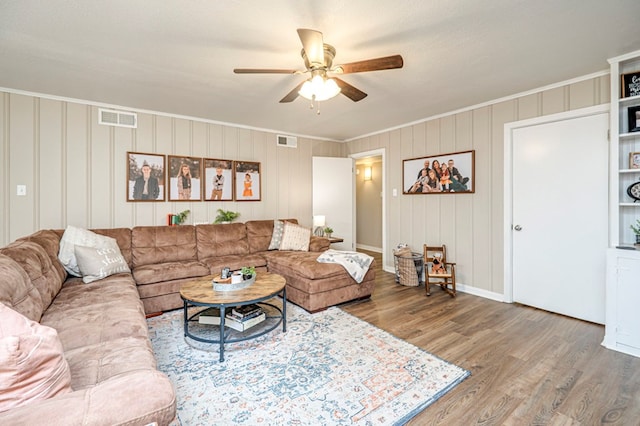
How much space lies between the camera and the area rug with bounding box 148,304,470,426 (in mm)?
1660

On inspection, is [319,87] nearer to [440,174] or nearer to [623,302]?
[440,174]

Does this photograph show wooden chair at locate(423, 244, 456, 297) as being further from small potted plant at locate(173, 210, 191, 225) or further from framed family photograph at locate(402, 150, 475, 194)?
small potted plant at locate(173, 210, 191, 225)

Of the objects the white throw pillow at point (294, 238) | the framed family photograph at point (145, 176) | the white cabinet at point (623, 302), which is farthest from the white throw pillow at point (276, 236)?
the white cabinet at point (623, 302)

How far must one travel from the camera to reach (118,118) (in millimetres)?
3725

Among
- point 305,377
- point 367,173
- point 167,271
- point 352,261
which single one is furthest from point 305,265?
point 367,173

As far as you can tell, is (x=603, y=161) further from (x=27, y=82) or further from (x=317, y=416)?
(x=27, y=82)

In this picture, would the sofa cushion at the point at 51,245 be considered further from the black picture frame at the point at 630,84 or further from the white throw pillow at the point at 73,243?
the black picture frame at the point at 630,84

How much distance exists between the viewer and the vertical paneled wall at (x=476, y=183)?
10.2 feet

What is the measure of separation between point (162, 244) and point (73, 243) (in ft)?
3.09

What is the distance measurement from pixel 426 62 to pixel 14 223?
4.65 m

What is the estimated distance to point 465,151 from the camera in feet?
12.6

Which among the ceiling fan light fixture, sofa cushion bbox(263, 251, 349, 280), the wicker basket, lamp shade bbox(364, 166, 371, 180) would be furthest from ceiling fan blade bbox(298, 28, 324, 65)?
lamp shade bbox(364, 166, 371, 180)

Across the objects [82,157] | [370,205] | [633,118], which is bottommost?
[370,205]

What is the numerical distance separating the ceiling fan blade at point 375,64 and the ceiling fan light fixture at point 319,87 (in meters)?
0.11
